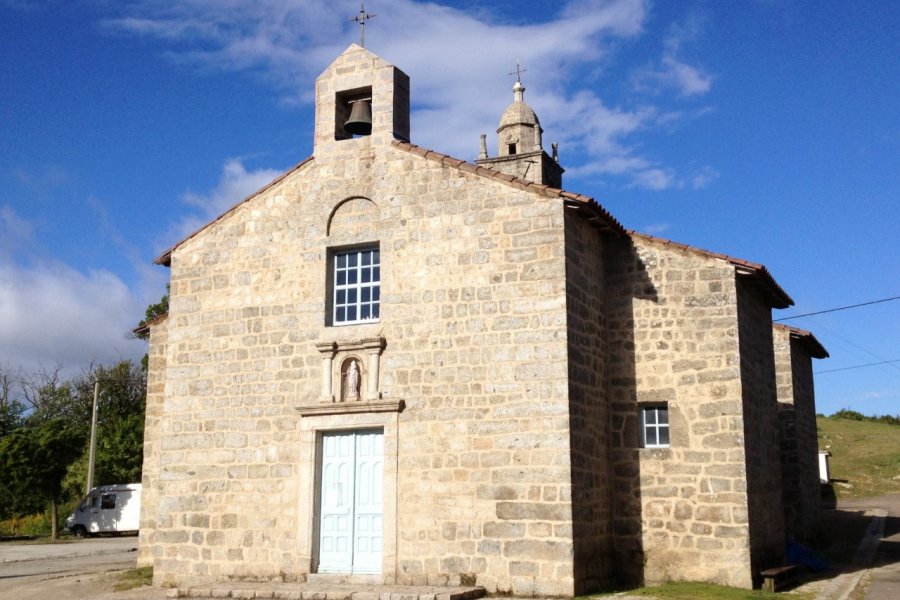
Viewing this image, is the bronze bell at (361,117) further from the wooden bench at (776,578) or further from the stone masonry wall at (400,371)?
the wooden bench at (776,578)

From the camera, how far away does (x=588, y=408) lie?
485 inches

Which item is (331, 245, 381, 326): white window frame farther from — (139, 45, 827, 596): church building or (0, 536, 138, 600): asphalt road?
(0, 536, 138, 600): asphalt road

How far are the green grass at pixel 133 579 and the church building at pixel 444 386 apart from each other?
0.80 m

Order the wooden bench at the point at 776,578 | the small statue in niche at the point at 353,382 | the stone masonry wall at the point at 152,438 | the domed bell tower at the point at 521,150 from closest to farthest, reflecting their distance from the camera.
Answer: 1. the wooden bench at the point at 776,578
2. the small statue in niche at the point at 353,382
3. the stone masonry wall at the point at 152,438
4. the domed bell tower at the point at 521,150

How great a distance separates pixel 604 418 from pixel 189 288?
7114 millimetres

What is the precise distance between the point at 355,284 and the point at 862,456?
31.4 m

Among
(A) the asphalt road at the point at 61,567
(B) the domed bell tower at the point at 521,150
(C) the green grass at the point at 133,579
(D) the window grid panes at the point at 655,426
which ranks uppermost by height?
(B) the domed bell tower at the point at 521,150

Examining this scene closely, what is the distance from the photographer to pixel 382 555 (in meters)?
12.1

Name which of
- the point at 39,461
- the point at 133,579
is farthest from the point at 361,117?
the point at 39,461

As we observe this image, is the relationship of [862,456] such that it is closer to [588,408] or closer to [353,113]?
[588,408]

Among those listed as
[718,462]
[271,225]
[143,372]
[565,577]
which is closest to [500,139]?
[271,225]

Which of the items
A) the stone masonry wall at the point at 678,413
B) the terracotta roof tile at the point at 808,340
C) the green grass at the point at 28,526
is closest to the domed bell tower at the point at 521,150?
the terracotta roof tile at the point at 808,340

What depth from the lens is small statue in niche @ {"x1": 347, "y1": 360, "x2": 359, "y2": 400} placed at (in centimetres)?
1281

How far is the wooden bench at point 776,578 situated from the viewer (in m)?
12.1
